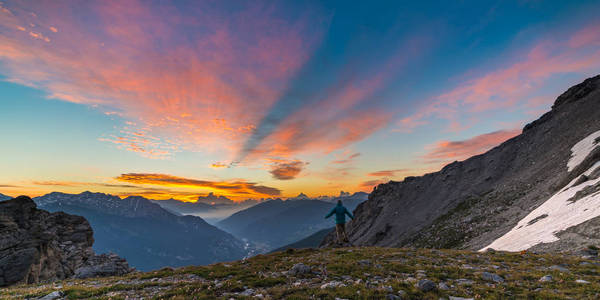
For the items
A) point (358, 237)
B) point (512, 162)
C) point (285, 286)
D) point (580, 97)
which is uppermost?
point (580, 97)

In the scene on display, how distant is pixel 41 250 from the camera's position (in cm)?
3438

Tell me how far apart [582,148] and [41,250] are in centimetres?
10040

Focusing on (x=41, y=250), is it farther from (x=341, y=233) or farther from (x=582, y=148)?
(x=582, y=148)

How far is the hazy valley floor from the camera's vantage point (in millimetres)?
11398

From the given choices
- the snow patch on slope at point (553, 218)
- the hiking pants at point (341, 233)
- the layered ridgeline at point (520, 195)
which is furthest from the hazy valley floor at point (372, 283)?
the layered ridgeline at point (520, 195)

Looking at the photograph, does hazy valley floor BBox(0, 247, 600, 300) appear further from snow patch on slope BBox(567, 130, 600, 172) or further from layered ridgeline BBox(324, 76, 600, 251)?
snow patch on slope BBox(567, 130, 600, 172)

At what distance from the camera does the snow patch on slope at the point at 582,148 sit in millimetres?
44706

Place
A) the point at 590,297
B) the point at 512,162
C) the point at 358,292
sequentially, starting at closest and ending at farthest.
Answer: the point at 590,297 < the point at 358,292 < the point at 512,162

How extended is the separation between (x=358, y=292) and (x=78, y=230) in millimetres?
69869

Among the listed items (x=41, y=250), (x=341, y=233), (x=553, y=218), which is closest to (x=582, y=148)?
(x=553, y=218)

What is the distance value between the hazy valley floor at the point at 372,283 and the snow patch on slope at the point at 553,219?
11.1 metres

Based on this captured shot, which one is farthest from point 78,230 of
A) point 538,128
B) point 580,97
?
point 580,97

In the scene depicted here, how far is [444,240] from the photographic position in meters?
49.7

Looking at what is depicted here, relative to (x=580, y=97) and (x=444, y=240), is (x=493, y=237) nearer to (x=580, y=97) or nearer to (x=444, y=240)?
(x=444, y=240)
